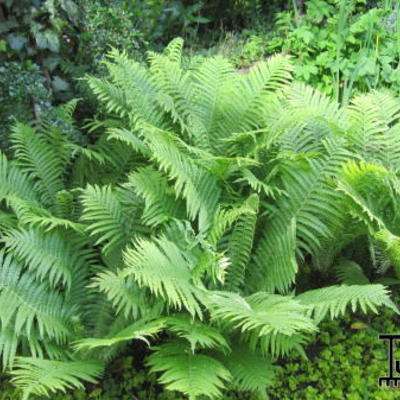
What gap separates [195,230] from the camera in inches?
123

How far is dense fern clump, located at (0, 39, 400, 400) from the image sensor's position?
2.51m

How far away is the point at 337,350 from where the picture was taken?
2967mm

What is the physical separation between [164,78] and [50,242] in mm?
1384

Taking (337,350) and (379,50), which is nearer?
(337,350)

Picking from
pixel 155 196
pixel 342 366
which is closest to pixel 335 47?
pixel 155 196

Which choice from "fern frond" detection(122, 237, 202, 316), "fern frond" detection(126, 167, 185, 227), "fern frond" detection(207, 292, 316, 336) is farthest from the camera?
"fern frond" detection(126, 167, 185, 227)

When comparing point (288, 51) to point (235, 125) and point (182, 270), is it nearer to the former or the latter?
point (235, 125)

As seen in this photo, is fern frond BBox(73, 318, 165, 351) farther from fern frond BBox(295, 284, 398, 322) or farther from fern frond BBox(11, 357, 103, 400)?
fern frond BBox(295, 284, 398, 322)

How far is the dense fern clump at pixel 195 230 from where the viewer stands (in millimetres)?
2510

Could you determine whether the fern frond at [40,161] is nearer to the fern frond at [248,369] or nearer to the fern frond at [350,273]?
the fern frond at [248,369]

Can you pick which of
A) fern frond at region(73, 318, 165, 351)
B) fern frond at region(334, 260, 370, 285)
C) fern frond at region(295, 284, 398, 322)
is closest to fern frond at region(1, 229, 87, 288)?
fern frond at region(73, 318, 165, 351)

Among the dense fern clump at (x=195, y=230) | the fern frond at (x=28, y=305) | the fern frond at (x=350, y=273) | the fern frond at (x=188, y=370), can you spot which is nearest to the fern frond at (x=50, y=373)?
the dense fern clump at (x=195, y=230)

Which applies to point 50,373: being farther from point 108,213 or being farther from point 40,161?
point 40,161

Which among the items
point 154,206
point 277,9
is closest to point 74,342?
point 154,206
